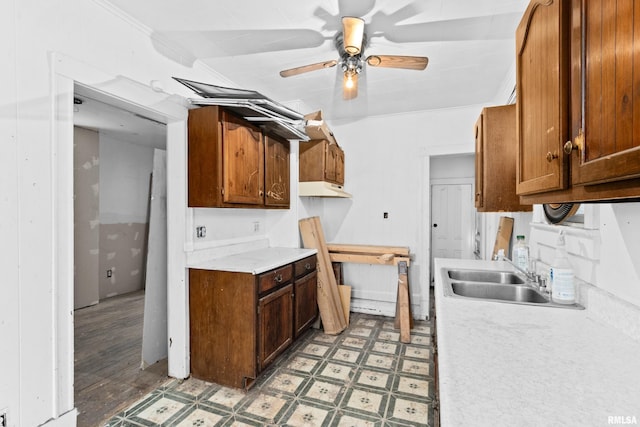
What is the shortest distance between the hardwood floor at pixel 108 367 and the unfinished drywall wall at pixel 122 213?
0.94 meters

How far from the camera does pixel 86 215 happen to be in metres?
4.25

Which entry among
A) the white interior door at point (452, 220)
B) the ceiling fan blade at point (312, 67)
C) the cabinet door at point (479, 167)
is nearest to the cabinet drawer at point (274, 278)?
the ceiling fan blade at point (312, 67)

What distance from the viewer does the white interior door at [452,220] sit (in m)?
5.39

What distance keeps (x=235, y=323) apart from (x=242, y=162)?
1.23 metres

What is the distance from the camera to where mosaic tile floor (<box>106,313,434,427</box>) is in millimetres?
1961

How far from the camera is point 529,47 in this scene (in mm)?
1143

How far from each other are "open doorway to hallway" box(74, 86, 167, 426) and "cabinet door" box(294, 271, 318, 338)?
1.14 m

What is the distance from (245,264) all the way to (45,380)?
1247 mm

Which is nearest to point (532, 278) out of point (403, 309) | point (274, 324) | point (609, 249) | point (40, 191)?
point (609, 249)

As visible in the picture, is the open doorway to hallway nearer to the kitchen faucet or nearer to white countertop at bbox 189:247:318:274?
white countertop at bbox 189:247:318:274

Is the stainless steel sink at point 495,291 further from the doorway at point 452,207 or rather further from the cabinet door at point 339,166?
the doorway at point 452,207

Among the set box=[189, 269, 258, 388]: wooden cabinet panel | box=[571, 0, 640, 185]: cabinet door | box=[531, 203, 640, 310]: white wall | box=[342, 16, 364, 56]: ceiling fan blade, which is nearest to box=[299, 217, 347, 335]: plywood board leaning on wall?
box=[189, 269, 258, 388]: wooden cabinet panel

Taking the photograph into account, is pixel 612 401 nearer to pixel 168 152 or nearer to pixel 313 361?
pixel 313 361

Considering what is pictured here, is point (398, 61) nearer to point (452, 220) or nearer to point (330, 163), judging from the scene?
point (330, 163)
